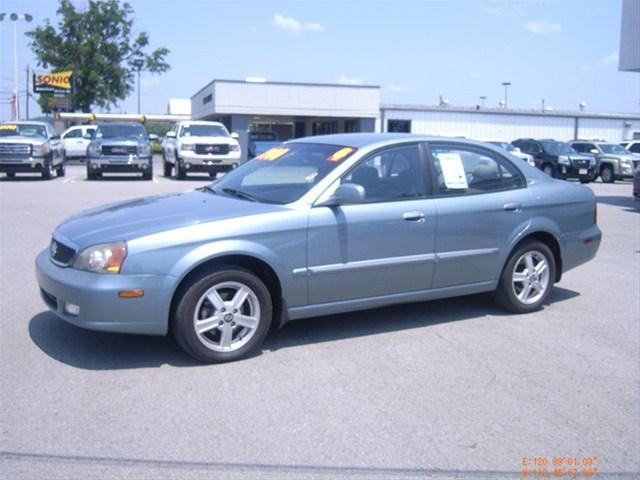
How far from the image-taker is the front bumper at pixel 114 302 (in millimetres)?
4953

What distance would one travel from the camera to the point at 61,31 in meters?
62.8

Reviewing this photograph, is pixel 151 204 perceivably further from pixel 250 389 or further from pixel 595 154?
pixel 595 154

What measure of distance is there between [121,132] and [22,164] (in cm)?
318

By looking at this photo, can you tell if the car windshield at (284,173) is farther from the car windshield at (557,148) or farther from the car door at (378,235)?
the car windshield at (557,148)

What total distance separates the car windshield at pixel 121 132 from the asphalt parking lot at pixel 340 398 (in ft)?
55.9

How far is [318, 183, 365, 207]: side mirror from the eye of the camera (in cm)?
557

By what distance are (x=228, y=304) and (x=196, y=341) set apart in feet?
1.15

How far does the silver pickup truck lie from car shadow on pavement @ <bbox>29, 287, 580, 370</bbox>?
17318 millimetres

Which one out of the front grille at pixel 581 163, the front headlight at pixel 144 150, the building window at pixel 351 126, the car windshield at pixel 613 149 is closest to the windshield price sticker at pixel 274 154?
the front headlight at pixel 144 150

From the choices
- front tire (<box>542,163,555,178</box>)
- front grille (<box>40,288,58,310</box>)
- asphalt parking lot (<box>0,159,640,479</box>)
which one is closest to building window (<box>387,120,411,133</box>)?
front tire (<box>542,163,555,178</box>)

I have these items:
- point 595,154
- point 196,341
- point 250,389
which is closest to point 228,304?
point 196,341

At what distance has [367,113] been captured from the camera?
48.1 meters

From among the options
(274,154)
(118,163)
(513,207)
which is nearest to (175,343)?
(274,154)

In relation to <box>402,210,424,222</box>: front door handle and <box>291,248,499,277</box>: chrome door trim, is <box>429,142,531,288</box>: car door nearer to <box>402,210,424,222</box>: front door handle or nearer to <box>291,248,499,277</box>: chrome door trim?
<box>291,248,499,277</box>: chrome door trim
